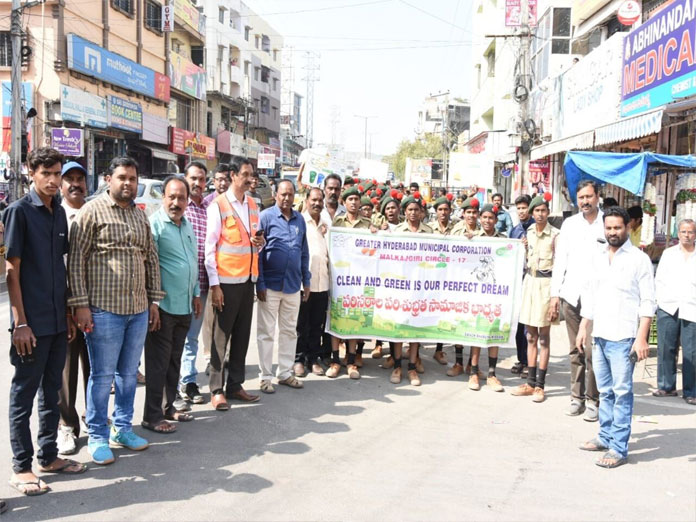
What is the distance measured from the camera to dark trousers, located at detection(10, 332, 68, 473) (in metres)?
3.94

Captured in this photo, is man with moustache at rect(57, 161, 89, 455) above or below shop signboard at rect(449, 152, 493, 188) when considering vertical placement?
below

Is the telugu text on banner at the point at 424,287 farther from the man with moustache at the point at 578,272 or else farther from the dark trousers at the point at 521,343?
the man with moustache at the point at 578,272

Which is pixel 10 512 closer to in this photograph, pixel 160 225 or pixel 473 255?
pixel 160 225

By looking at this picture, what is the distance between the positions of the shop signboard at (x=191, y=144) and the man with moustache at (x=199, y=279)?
28.2 metres

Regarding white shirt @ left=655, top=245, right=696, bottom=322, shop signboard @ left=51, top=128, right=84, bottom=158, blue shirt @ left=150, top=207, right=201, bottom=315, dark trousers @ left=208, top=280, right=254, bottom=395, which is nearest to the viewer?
blue shirt @ left=150, top=207, right=201, bottom=315

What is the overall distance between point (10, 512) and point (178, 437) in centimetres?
146

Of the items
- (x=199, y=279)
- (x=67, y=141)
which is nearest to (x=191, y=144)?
(x=67, y=141)

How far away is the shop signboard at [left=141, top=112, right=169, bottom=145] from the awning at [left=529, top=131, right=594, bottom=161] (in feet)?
60.8

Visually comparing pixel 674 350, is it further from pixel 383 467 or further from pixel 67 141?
pixel 67 141

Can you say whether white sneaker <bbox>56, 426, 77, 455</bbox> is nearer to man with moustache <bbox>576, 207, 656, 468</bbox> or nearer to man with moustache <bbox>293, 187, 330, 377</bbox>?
man with moustache <bbox>293, 187, 330, 377</bbox>

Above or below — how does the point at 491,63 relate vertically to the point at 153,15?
below

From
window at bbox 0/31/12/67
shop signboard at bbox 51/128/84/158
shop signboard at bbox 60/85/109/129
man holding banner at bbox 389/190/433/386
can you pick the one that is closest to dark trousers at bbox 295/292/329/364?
man holding banner at bbox 389/190/433/386

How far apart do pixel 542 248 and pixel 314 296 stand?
8.25 ft

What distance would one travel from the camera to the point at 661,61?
33.7 ft
